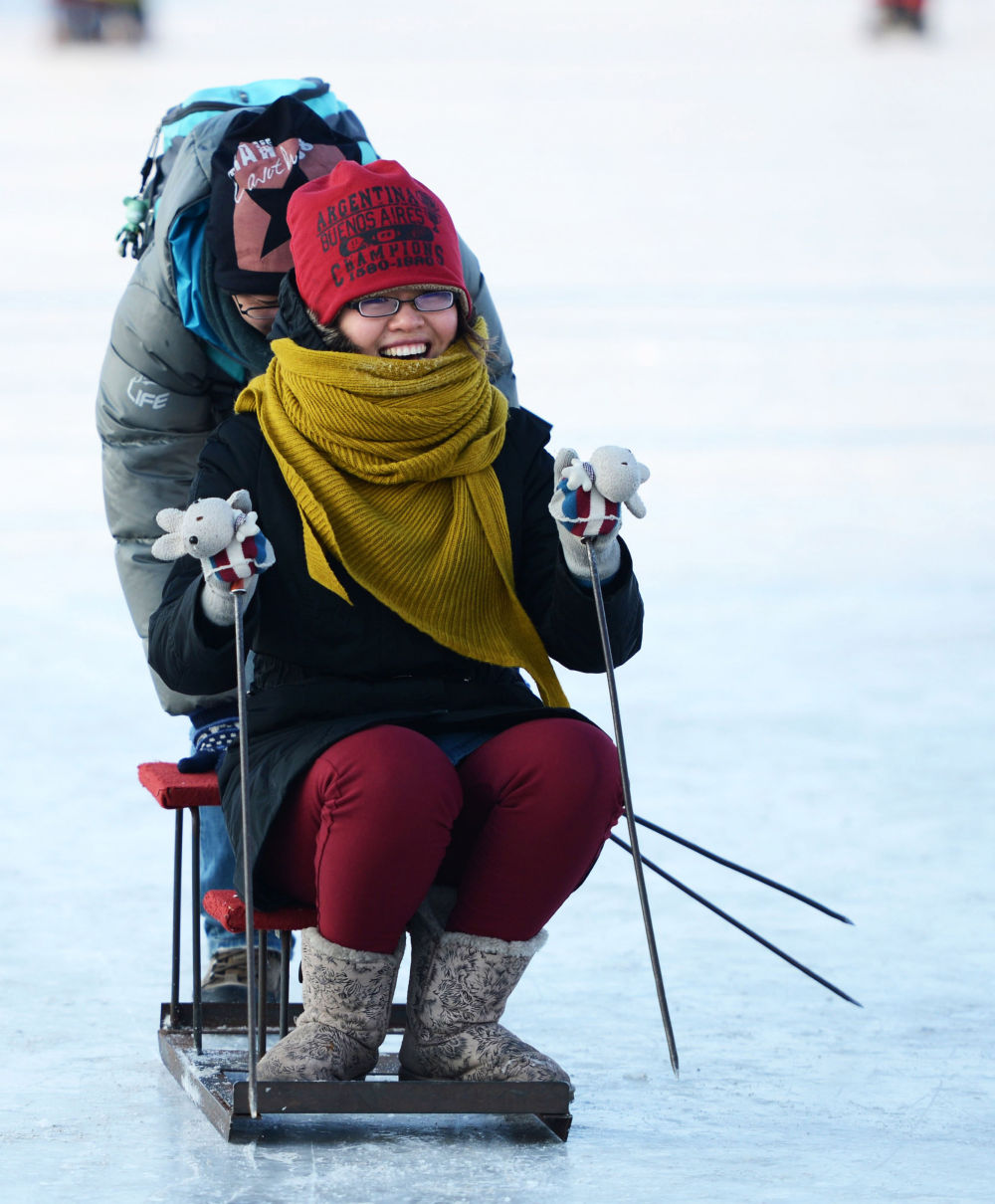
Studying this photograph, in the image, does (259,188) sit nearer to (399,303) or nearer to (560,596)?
(399,303)

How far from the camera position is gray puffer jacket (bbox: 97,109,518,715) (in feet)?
8.50

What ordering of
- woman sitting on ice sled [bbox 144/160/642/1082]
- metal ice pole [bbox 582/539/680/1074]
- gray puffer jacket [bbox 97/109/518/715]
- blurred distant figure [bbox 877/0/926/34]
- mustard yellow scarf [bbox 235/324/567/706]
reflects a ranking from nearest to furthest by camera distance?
metal ice pole [bbox 582/539/680/1074] → woman sitting on ice sled [bbox 144/160/642/1082] → mustard yellow scarf [bbox 235/324/567/706] → gray puffer jacket [bbox 97/109/518/715] → blurred distant figure [bbox 877/0/926/34]

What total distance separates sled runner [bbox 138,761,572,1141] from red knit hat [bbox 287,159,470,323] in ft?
1.92

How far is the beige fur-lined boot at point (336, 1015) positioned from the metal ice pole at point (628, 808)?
10.5 inches

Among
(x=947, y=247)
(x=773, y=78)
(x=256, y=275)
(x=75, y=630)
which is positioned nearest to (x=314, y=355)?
(x=256, y=275)

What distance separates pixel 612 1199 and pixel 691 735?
8.20 ft

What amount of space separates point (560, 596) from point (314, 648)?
27cm

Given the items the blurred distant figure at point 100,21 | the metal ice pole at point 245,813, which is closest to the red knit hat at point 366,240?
the metal ice pole at point 245,813

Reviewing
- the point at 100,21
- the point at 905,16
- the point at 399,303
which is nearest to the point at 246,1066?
the point at 399,303

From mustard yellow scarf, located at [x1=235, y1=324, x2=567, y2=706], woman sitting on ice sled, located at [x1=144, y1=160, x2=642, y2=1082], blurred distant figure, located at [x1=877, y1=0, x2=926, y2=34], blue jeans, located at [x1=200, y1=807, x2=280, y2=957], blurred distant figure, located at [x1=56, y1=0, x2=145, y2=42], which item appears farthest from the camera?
blurred distant figure, located at [x1=877, y1=0, x2=926, y2=34]

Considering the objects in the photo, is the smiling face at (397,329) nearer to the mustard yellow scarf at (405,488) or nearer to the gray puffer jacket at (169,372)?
the mustard yellow scarf at (405,488)

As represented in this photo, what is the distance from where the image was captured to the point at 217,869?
2.73 meters

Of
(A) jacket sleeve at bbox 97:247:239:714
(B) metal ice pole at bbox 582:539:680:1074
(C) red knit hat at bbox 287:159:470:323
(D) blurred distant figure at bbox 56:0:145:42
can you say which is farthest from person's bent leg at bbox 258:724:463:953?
(D) blurred distant figure at bbox 56:0:145:42

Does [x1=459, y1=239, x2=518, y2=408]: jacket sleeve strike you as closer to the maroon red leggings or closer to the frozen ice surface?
the maroon red leggings
